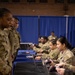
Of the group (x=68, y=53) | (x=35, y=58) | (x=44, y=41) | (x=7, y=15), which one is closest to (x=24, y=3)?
(x=44, y=41)

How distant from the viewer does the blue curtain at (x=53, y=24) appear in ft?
38.9

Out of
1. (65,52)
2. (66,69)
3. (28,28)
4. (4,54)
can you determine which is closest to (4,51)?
(4,54)

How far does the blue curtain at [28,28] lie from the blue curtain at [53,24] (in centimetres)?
36

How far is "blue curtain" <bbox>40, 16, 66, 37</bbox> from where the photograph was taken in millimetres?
11859

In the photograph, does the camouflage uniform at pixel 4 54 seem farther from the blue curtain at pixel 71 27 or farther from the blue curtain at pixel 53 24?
the blue curtain at pixel 71 27

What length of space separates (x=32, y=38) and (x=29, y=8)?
2771mm

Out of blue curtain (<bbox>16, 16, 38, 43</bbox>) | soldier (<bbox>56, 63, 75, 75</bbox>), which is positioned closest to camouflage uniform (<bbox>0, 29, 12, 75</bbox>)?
soldier (<bbox>56, 63, 75, 75</bbox>)

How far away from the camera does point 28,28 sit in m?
11.9

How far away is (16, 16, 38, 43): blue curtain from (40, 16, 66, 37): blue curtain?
1.17 feet

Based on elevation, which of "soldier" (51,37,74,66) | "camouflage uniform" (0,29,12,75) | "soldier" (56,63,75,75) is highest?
"camouflage uniform" (0,29,12,75)

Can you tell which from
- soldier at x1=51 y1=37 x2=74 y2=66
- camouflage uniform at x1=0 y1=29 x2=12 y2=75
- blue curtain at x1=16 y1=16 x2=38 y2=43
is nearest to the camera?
camouflage uniform at x1=0 y1=29 x2=12 y2=75

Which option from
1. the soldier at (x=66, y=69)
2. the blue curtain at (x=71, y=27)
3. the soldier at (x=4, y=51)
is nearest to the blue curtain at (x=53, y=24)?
the blue curtain at (x=71, y=27)

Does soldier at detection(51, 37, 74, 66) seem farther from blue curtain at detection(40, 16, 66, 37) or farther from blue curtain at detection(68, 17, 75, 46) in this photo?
blue curtain at detection(68, 17, 75, 46)

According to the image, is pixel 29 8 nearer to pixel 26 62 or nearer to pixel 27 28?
pixel 27 28
